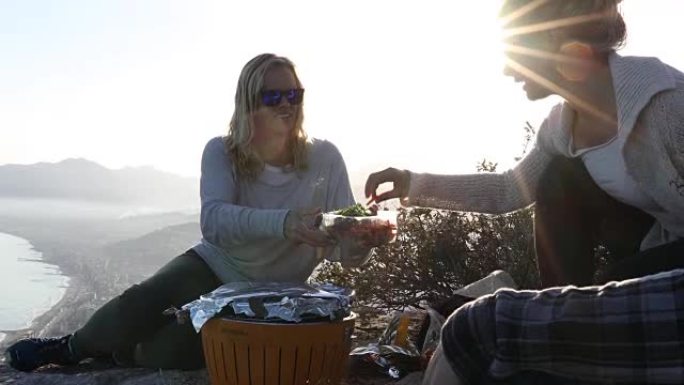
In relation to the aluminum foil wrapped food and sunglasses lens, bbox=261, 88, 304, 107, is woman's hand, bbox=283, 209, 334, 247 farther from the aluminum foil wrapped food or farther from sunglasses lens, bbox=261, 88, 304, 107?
sunglasses lens, bbox=261, 88, 304, 107

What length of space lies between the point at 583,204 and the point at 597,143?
0.79ft

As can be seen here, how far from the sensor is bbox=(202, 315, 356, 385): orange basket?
108 inches

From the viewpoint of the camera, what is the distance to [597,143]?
9.37ft

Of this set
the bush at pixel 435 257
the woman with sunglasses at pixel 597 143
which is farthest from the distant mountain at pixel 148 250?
the woman with sunglasses at pixel 597 143

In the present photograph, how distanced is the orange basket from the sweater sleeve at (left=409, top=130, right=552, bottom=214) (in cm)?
79

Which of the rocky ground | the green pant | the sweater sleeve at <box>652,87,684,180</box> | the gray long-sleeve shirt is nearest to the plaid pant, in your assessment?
the sweater sleeve at <box>652,87,684,180</box>

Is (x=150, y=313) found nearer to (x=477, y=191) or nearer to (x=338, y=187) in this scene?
(x=338, y=187)

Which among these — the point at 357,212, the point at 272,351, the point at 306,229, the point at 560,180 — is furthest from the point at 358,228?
the point at 560,180

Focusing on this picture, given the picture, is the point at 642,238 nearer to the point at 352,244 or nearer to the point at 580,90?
the point at 580,90

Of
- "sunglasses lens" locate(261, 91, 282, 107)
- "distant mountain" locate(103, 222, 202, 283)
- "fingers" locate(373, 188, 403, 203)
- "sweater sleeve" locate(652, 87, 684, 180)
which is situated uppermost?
"sunglasses lens" locate(261, 91, 282, 107)

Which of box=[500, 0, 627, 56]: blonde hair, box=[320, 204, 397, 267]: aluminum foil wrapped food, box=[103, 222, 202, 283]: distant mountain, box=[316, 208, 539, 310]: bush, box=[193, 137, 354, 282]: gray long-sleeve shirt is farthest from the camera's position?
box=[103, 222, 202, 283]: distant mountain

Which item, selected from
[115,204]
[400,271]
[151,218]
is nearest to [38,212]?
[115,204]

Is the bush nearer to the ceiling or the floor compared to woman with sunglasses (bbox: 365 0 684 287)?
nearer to the floor

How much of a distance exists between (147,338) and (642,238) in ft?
7.67
